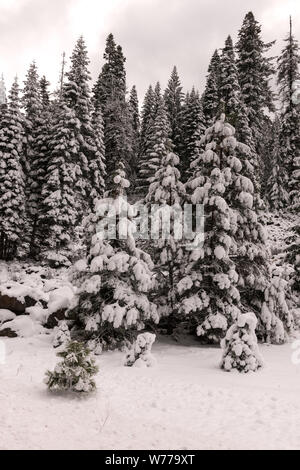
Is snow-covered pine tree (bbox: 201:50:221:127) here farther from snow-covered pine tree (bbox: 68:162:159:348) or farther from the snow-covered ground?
the snow-covered ground

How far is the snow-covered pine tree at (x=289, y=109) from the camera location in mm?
38375

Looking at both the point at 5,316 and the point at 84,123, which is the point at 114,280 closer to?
the point at 5,316

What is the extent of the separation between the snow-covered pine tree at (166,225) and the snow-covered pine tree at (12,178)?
1650 cm

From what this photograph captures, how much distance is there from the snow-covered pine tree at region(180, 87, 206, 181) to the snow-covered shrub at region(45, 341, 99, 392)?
33.2 meters

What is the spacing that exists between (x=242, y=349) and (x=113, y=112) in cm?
3708

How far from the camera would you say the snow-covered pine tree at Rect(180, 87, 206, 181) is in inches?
1657

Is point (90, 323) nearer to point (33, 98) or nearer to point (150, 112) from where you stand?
point (33, 98)

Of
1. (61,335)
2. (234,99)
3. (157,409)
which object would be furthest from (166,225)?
(234,99)

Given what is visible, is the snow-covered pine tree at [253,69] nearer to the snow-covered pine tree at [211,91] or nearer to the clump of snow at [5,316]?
the snow-covered pine tree at [211,91]

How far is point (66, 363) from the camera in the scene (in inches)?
376

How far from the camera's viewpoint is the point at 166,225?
16.1 m

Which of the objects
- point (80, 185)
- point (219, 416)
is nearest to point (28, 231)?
point (80, 185)

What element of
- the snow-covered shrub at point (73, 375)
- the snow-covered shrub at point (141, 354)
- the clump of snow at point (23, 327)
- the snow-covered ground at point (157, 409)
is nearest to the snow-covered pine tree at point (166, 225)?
the snow-covered shrub at point (141, 354)
